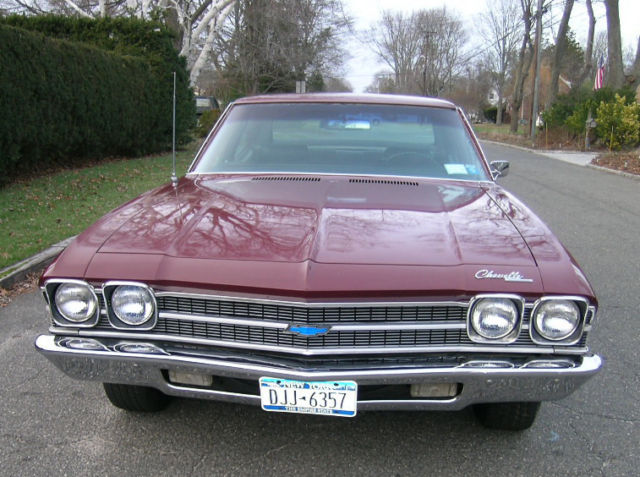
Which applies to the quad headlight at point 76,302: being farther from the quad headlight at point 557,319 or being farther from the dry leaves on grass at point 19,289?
the dry leaves on grass at point 19,289

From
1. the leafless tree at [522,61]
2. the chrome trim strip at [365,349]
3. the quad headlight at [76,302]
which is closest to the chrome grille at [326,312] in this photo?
the chrome trim strip at [365,349]

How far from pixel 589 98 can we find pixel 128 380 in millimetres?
22319

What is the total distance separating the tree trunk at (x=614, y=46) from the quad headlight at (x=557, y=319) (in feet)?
70.8

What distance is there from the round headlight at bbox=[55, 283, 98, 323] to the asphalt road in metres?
0.71

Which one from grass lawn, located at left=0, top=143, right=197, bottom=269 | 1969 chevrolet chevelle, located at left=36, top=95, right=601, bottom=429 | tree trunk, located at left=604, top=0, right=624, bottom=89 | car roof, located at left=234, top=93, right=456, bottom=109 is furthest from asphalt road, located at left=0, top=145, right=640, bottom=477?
tree trunk, located at left=604, top=0, right=624, bottom=89

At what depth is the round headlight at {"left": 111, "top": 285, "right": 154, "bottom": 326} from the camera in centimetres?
213

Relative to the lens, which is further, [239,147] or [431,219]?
[239,147]

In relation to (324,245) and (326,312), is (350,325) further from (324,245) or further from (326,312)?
(324,245)

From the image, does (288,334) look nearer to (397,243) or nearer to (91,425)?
(397,243)

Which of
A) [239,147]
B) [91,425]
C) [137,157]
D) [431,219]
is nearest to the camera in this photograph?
[431,219]

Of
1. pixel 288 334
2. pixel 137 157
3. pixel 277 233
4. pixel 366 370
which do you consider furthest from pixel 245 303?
pixel 137 157

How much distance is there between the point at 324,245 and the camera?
2.16 meters

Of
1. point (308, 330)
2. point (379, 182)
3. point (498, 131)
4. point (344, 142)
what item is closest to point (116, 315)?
point (308, 330)

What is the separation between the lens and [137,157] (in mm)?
14812
